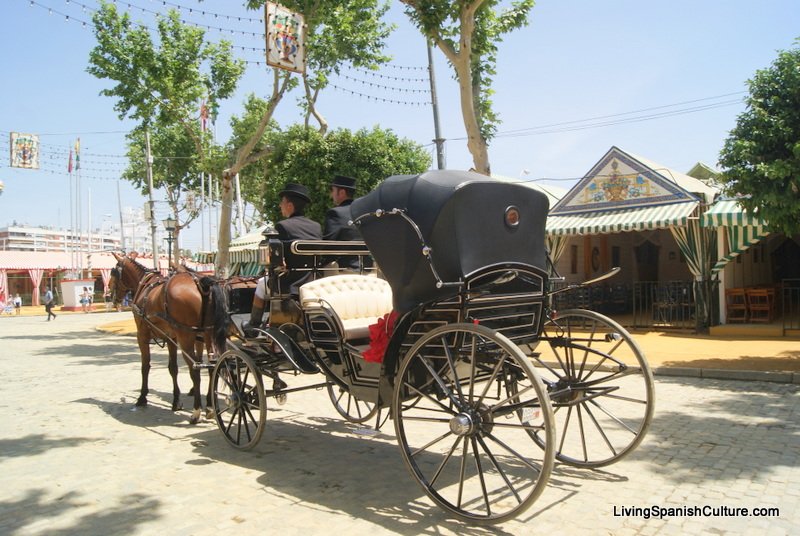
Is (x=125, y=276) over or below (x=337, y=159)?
below

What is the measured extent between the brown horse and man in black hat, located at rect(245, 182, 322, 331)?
105 centimetres

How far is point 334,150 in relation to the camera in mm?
17672

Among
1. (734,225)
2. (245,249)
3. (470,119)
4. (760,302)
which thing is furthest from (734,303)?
(245,249)

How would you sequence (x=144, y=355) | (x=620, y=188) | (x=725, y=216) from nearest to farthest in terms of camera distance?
(x=144, y=355) → (x=725, y=216) → (x=620, y=188)

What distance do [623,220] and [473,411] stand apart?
1302 centimetres

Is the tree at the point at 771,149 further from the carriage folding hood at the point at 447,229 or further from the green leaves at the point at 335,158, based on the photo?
the green leaves at the point at 335,158

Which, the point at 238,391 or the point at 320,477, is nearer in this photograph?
the point at 320,477

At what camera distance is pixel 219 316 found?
7289 millimetres

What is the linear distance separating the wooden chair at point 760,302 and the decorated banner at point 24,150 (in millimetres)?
28519

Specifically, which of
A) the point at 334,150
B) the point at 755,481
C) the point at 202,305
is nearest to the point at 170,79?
the point at 334,150

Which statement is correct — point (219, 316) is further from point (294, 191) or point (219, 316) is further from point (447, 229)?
point (447, 229)

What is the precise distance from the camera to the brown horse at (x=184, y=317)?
730cm

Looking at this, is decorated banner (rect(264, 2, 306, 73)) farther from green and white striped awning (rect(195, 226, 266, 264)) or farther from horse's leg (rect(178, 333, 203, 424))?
green and white striped awning (rect(195, 226, 266, 264))

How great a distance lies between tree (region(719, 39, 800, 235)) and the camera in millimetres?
9344
